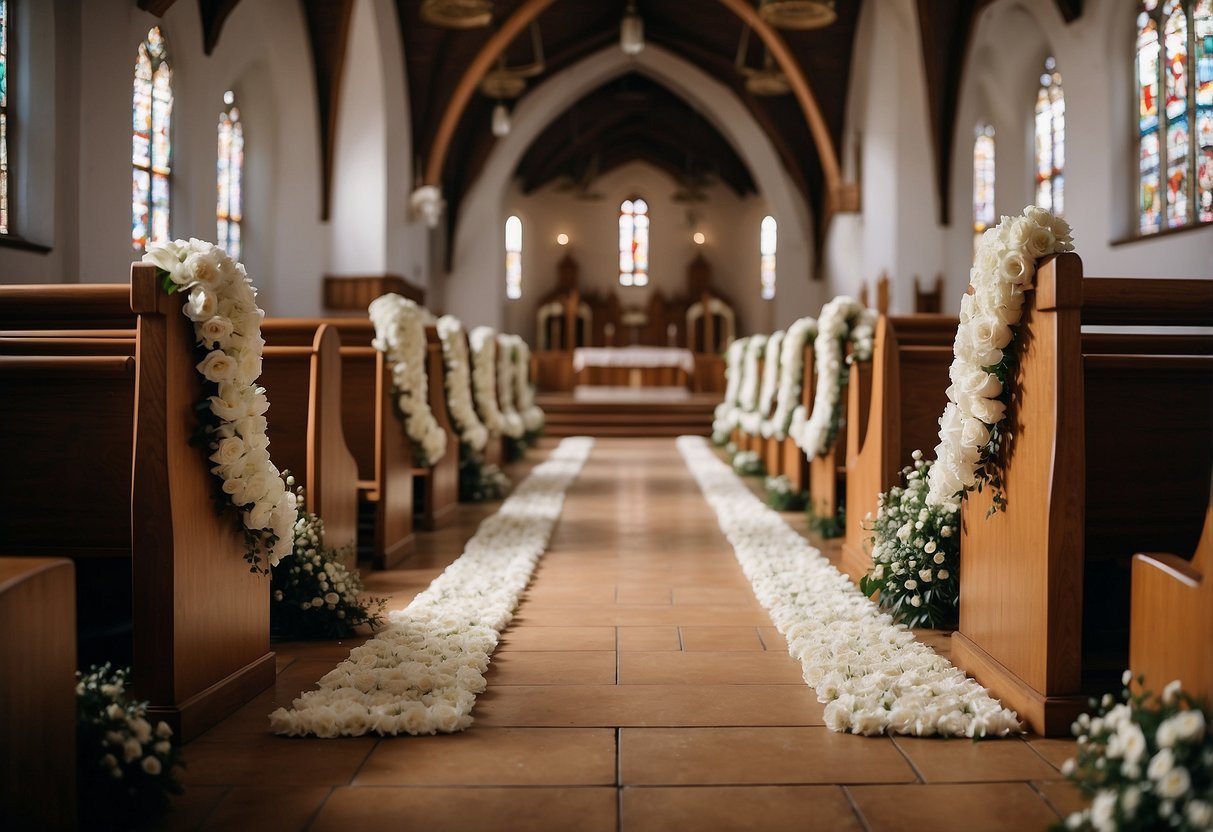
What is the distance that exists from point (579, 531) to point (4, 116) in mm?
5463

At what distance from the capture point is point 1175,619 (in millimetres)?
2242

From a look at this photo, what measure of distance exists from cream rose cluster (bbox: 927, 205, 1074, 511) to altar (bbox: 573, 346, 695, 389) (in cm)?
1727

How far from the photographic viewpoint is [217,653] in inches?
122

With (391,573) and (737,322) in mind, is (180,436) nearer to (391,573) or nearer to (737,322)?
(391,573)

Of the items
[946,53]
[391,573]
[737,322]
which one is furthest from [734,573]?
[737,322]

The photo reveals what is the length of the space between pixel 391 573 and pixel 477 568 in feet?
1.38

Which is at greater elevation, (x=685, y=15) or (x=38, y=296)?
(x=685, y=15)

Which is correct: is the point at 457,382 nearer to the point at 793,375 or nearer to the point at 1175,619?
the point at 793,375

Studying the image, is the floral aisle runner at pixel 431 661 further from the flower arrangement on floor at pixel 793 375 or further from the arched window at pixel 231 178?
the arched window at pixel 231 178

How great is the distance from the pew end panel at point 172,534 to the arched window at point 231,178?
10.4 m

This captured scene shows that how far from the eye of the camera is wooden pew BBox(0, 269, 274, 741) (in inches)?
111

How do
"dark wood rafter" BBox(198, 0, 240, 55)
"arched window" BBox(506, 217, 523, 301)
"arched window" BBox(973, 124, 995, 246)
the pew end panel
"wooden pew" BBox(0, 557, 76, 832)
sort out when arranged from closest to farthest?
"wooden pew" BBox(0, 557, 76, 832)
the pew end panel
"dark wood rafter" BBox(198, 0, 240, 55)
"arched window" BBox(973, 124, 995, 246)
"arched window" BBox(506, 217, 523, 301)

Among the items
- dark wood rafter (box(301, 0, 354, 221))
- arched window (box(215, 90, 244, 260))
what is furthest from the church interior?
dark wood rafter (box(301, 0, 354, 221))

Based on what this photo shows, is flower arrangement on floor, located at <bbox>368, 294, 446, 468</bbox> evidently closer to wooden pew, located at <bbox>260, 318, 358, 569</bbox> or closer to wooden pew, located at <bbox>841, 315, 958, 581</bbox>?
wooden pew, located at <bbox>260, 318, 358, 569</bbox>
